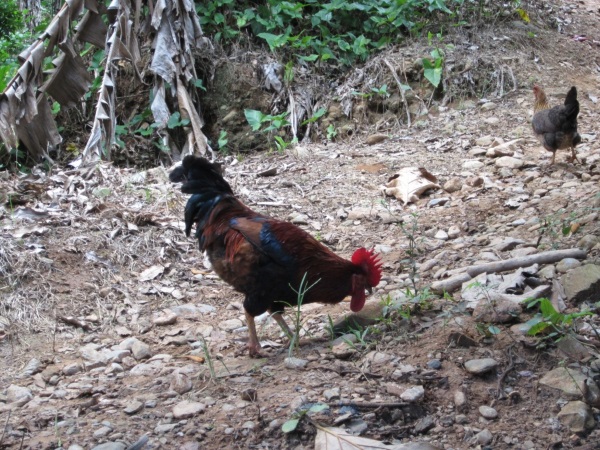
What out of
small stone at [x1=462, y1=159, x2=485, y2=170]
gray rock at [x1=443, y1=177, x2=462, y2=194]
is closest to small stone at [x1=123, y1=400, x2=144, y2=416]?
gray rock at [x1=443, y1=177, x2=462, y2=194]

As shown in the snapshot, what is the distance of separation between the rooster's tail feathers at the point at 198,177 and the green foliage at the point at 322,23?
495 centimetres

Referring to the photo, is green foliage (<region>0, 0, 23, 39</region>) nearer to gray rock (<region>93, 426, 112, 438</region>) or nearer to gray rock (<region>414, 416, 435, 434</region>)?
gray rock (<region>93, 426, 112, 438</region>)

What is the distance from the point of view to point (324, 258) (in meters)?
4.11

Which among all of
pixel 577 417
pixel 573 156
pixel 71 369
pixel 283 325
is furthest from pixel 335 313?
pixel 573 156

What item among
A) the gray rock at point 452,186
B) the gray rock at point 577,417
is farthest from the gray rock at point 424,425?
the gray rock at point 452,186

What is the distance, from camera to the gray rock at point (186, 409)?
3164 millimetres

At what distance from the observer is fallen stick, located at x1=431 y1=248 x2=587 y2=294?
4107 mm

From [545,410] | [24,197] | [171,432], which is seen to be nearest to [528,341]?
[545,410]

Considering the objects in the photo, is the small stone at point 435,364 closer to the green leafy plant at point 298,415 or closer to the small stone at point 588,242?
the green leafy plant at point 298,415

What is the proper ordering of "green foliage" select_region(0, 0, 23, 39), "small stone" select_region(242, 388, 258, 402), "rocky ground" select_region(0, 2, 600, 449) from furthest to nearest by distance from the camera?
"green foliage" select_region(0, 0, 23, 39)
"small stone" select_region(242, 388, 258, 402)
"rocky ground" select_region(0, 2, 600, 449)

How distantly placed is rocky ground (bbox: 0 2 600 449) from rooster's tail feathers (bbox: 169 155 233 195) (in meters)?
1.01

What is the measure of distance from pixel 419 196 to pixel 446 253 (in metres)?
1.45

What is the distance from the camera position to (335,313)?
4.52 metres

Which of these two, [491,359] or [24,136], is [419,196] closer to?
[491,359]
